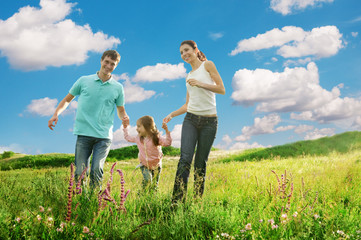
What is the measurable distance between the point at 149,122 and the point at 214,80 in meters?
1.45

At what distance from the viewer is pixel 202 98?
4773 millimetres

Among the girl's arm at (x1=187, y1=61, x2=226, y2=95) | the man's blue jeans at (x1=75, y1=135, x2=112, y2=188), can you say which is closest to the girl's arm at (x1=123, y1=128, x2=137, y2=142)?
the man's blue jeans at (x1=75, y1=135, x2=112, y2=188)

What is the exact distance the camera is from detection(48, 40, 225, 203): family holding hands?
472 cm

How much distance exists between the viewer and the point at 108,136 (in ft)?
17.9

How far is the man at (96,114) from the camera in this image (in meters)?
5.31

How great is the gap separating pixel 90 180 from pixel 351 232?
12.9 ft

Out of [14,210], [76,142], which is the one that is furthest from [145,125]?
[14,210]

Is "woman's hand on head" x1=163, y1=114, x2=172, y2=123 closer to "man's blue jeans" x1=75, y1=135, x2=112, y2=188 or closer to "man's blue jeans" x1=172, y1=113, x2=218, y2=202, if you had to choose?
"man's blue jeans" x1=172, y1=113, x2=218, y2=202

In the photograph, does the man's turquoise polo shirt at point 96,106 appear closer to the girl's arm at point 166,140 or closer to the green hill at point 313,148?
the girl's arm at point 166,140

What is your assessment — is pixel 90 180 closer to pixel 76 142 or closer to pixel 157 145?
pixel 76 142

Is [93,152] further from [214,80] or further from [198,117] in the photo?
[214,80]

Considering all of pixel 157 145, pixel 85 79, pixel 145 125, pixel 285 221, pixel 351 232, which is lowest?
pixel 351 232

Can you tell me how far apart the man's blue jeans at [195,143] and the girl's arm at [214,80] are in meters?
0.46

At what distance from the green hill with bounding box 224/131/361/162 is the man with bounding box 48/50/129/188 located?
10.7 m
